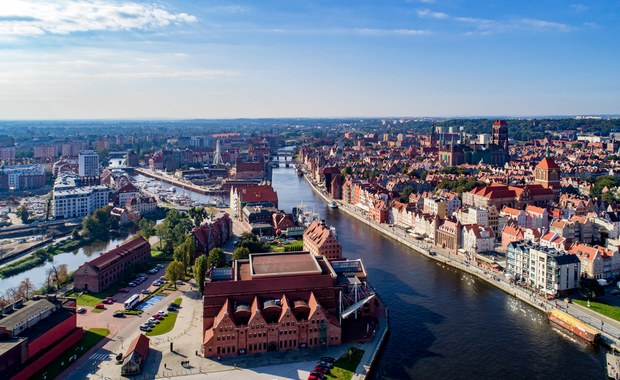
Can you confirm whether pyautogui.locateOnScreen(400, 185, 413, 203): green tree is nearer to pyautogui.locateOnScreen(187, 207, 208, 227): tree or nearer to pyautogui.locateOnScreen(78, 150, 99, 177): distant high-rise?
pyautogui.locateOnScreen(187, 207, 208, 227): tree

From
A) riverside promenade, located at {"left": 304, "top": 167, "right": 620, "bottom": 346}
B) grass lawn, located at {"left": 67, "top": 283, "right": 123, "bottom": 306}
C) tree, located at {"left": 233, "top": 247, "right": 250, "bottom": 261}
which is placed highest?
tree, located at {"left": 233, "top": 247, "right": 250, "bottom": 261}

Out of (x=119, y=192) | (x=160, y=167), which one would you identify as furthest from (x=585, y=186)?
(x=160, y=167)

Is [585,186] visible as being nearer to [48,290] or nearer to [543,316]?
[543,316]

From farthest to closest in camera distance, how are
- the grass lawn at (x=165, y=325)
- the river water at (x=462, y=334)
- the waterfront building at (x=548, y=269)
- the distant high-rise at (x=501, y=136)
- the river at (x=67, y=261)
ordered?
the distant high-rise at (x=501, y=136)
the river at (x=67, y=261)
the waterfront building at (x=548, y=269)
the grass lawn at (x=165, y=325)
the river water at (x=462, y=334)

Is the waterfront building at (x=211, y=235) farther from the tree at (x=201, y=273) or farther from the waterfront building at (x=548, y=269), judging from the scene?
the waterfront building at (x=548, y=269)

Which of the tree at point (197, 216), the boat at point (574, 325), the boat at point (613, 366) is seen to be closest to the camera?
the boat at point (613, 366)

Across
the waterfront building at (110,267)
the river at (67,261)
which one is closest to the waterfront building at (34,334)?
the waterfront building at (110,267)

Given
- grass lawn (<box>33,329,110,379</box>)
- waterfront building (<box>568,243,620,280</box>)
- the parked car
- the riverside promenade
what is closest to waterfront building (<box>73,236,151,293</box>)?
grass lawn (<box>33,329,110,379</box>)
